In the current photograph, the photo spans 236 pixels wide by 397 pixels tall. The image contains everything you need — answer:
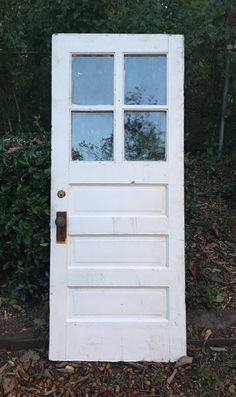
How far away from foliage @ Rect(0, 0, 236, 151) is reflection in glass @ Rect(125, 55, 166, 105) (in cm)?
159

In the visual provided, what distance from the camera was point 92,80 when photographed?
317 centimetres

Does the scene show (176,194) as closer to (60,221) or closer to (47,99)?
(60,221)

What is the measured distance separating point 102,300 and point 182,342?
0.58m

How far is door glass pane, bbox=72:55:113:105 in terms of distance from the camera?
3.17 metres

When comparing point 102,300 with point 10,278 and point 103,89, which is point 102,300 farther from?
A: point 103,89

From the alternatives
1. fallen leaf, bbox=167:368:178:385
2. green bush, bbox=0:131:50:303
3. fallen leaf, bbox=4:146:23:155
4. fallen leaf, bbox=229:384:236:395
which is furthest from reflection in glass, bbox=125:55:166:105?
fallen leaf, bbox=229:384:236:395

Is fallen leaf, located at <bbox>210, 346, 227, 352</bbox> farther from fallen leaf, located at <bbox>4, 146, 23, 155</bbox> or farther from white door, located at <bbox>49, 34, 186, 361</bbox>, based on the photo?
fallen leaf, located at <bbox>4, 146, 23, 155</bbox>

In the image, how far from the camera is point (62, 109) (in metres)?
3.14

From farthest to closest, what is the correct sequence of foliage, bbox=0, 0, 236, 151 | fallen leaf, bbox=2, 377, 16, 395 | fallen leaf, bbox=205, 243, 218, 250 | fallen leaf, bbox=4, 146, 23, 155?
foliage, bbox=0, 0, 236, 151 < fallen leaf, bbox=205, 243, 218, 250 < fallen leaf, bbox=4, 146, 23, 155 < fallen leaf, bbox=2, 377, 16, 395

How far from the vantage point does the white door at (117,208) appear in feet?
10.3

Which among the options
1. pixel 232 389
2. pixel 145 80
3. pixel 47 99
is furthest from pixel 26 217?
pixel 47 99

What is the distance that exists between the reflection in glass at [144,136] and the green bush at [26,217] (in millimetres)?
661

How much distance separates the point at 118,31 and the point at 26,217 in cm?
255

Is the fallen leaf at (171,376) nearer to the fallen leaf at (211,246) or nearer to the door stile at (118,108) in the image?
the door stile at (118,108)
